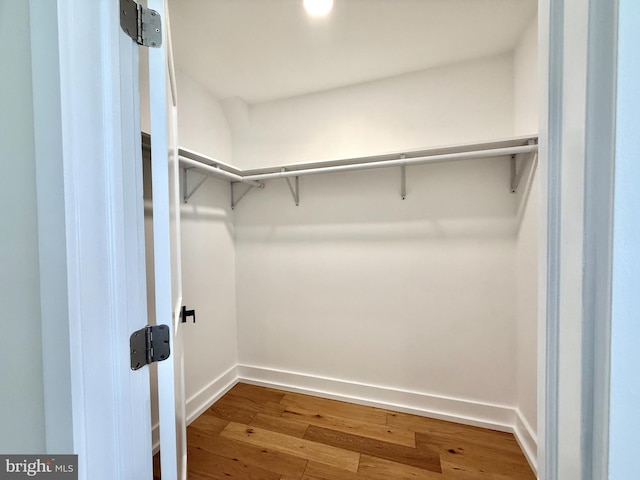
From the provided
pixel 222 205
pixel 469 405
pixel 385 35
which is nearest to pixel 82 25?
pixel 385 35

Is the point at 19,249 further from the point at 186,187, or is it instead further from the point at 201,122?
the point at 201,122

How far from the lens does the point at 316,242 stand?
2.10 m

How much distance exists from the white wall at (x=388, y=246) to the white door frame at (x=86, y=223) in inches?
62.0

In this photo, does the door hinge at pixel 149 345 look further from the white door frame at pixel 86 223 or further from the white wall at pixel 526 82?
the white wall at pixel 526 82

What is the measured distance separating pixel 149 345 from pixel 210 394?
1703 millimetres

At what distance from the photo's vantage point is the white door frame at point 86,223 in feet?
1.73

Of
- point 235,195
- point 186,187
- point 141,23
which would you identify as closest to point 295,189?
point 235,195

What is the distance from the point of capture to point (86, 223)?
537 mm

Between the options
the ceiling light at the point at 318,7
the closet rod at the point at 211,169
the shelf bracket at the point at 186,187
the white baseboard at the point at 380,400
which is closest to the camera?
the ceiling light at the point at 318,7

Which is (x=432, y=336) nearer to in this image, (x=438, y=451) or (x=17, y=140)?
(x=438, y=451)

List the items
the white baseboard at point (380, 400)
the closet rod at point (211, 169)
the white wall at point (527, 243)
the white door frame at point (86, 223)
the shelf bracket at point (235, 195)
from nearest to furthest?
the white door frame at point (86, 223) → the white wall at point (527, 243) → the closet rod at point (211, 169) → the white baseboard at point (380, 400) → the shelf bracket at point (235, 195)

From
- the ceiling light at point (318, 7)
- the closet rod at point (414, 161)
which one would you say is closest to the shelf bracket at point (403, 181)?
the closet rod at point (414, 161)

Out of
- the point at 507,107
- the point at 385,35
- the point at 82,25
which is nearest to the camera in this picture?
the point at 82,25

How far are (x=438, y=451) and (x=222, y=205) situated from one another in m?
2.31
